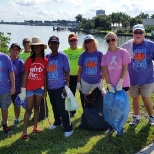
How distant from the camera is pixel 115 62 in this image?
468cm

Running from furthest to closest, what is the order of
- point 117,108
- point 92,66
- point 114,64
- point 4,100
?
1. point 92,66
2. point 4,100
3. point 114,64
4. point 117,108

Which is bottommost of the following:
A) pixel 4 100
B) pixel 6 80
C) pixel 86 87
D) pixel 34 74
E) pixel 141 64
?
pixel 4 100

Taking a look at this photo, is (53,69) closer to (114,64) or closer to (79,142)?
(114,64)

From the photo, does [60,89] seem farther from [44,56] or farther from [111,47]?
[111,47]

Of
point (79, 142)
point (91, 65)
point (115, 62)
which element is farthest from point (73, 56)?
point (79, 142)

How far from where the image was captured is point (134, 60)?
198 inches

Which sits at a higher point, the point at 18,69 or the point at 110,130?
the point at 18,69

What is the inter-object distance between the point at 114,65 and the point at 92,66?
551mm

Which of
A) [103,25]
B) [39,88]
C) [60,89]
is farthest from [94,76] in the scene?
[103,25]

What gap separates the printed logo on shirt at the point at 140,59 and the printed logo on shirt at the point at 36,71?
168cm

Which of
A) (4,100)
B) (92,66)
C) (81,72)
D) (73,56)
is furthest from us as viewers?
(73,56)

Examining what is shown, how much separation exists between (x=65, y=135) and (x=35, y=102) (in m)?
0.80

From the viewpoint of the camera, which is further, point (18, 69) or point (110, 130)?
point (18, 69)

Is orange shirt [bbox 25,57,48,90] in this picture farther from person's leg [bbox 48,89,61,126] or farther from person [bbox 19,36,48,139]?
person's leg [bbox 48,89,61,126]
